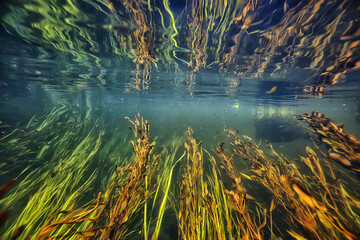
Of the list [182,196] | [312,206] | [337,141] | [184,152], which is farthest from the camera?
[337,141]

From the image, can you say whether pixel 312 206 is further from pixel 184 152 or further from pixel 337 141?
pixel 337 141

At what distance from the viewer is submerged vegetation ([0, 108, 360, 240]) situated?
2.31 m

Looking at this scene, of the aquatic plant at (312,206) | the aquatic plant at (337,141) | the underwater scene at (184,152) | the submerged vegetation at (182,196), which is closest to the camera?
the aquatic plant at (312,206)

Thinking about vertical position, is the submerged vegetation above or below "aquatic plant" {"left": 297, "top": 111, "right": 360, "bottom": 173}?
below

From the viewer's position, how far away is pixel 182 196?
3.47 metres

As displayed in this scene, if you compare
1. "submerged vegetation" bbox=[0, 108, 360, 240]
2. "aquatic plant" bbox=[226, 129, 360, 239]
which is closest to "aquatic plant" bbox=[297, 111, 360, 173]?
"submerged vegetation" bbox=[0, 108, 360, 240]

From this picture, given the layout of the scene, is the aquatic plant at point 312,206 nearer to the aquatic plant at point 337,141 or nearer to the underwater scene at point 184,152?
the underwater scene at point 184,152

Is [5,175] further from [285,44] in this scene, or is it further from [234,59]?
[285,44]

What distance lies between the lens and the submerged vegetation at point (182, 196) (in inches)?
90.8

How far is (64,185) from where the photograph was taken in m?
4.34

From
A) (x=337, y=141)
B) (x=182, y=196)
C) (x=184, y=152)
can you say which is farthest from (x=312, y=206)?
(x=337, y=141)

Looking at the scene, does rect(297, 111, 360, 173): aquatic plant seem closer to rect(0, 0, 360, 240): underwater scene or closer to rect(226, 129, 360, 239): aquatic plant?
rect(0, 0, 360, 240): underwater scene

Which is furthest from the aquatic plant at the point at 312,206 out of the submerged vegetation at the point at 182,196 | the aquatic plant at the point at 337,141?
the aquatic plant at the point at 337,141

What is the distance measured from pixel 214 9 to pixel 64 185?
Answer: 7421mm
